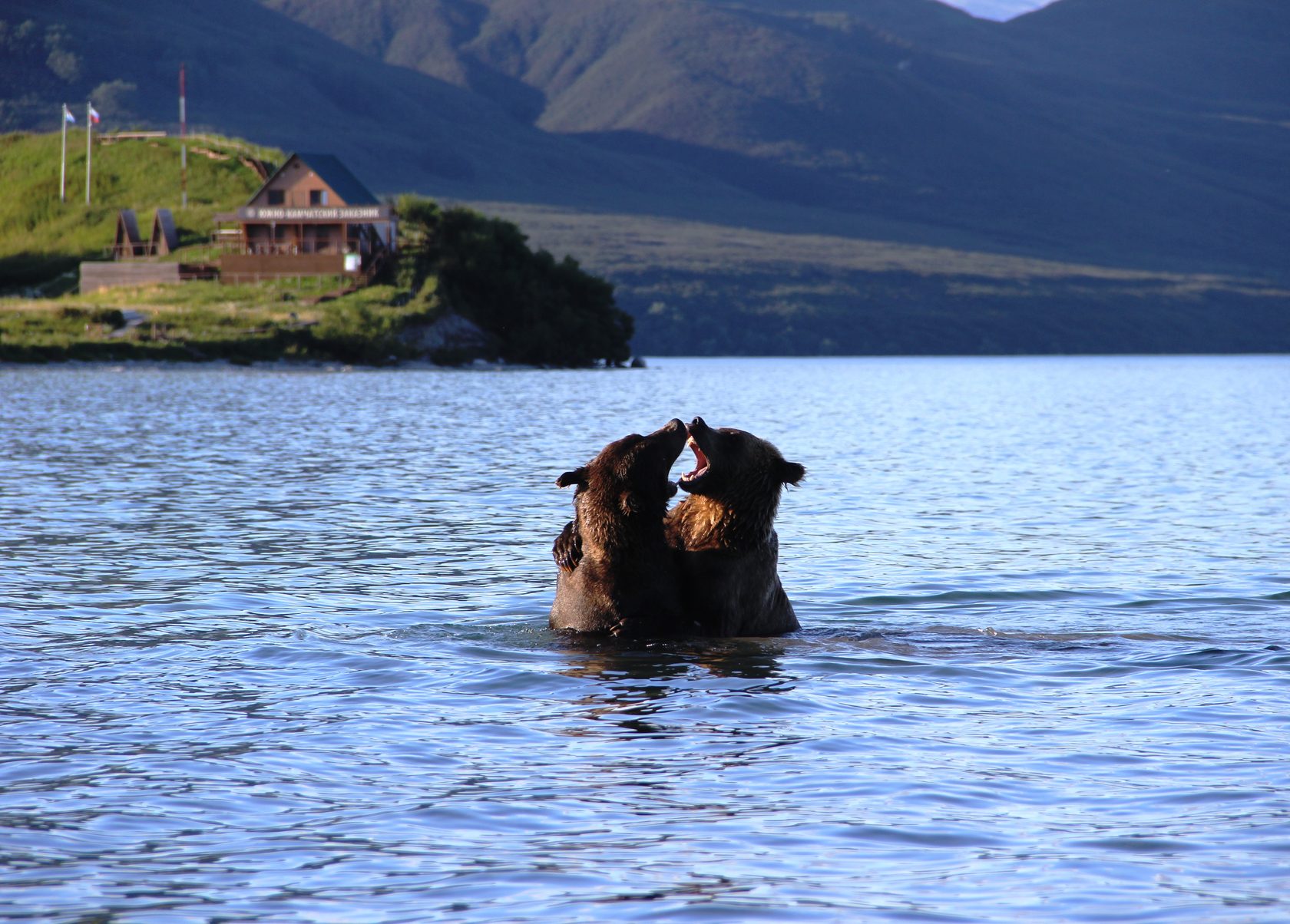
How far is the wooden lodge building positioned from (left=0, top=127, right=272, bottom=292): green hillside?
19.8 ft

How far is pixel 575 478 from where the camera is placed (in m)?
10.9

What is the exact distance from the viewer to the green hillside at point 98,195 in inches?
3937

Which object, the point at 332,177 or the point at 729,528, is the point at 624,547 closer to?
the point at 729,528

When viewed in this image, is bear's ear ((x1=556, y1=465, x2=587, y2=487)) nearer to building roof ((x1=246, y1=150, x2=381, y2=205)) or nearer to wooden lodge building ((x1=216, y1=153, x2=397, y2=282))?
wooden lodge building ((x1=216, y1=153, x2=397, y2=282))

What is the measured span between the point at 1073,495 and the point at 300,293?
65443 mm

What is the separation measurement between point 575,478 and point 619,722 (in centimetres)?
214

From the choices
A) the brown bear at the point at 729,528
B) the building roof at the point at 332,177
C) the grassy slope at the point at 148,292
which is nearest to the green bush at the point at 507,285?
the building roof at the point at 332,177

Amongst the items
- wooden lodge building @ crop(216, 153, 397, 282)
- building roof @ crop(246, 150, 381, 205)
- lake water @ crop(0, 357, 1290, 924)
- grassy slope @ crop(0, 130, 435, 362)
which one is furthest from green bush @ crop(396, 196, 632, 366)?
lake water @ crop(0, 357, 1290, 924)

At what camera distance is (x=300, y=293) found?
85.1 m

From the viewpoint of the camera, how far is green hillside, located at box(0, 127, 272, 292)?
10000 centimetres

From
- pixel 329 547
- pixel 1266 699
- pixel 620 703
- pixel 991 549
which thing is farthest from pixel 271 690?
pixel 991 549

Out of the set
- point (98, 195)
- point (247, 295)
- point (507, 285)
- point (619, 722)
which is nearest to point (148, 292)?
point (247, 295)

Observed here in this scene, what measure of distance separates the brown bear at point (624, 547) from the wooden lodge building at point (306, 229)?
3069 inches

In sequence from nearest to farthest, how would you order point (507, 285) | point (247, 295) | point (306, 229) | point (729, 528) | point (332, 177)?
point (729, 528) < point (247, 295) < point (507, 285) < point (306, 229) < point (332, 177)
